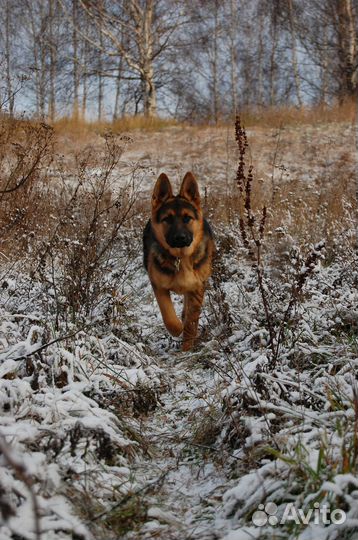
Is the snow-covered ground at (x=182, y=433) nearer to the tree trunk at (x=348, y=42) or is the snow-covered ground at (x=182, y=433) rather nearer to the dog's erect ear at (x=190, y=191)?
the dog's erect ear at (x=190, y=191)

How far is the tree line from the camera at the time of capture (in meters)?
20.0

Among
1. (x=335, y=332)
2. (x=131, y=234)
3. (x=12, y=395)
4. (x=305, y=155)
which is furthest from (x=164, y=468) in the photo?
(x=305, y=155)

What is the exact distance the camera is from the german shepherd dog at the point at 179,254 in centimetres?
465

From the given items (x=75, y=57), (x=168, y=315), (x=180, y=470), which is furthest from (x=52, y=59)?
(x=180, y=470)

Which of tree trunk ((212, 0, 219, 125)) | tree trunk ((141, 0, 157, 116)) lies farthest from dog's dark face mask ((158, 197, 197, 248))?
tree trunk ((212, 0, 219, 125))

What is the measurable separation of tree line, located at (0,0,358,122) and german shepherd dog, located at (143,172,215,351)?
13.3 meters

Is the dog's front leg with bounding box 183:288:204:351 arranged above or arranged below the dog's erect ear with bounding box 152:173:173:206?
below

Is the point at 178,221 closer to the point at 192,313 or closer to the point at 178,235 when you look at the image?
the point at 178,235

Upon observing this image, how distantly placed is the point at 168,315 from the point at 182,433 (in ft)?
6.14

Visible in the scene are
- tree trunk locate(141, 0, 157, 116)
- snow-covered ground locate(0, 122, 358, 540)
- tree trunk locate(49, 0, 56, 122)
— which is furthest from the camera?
tree trunk locate(49, 0, 56, 122)

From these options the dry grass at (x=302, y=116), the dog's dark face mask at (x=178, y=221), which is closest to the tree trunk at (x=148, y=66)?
the dry grass at (x=302, y=116)

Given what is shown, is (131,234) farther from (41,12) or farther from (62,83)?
(41,12)

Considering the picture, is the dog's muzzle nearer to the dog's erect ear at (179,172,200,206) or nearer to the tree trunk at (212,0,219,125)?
the dog's erect ear at (179,172,200,206)

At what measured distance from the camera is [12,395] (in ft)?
8.09
